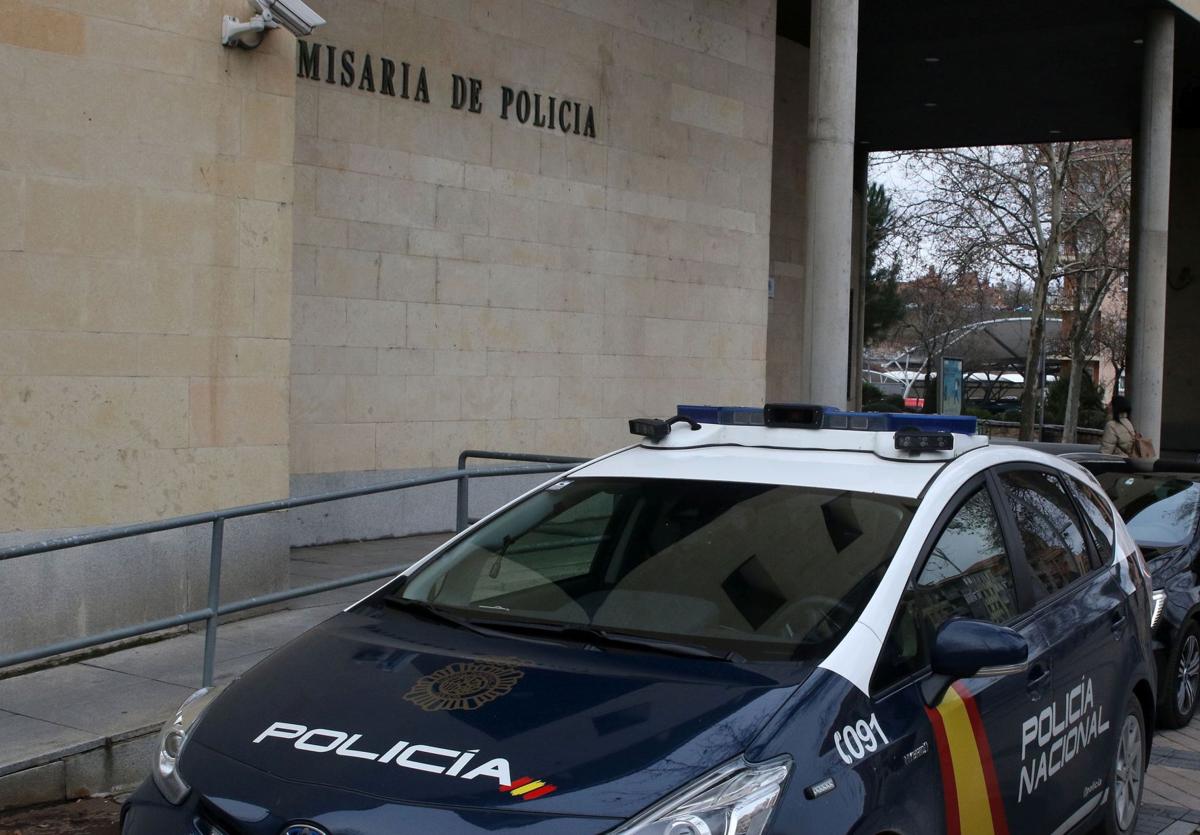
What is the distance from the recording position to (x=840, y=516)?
4.13 metres

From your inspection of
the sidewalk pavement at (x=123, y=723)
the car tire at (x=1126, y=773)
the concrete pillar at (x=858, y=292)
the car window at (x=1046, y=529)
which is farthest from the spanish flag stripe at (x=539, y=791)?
the concrete pillar at (x=858, y=292)

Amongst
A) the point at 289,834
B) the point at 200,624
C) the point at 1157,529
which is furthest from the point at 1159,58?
the point at 289,834

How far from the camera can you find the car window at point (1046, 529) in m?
4.62

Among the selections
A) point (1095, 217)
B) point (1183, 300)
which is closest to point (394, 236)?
point (1183, 300)

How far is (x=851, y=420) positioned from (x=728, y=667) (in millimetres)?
1415

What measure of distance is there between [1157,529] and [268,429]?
5.69m

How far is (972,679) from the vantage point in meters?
3.90

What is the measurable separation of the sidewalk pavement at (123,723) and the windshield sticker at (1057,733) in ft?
4.74

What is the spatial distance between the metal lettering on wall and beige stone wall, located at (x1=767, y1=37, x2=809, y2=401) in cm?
744

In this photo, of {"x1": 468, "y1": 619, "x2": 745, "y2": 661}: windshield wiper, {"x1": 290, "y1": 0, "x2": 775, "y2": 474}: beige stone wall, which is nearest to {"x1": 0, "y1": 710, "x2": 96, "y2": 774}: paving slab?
{"x1": 468, "y1": 619, "x2": 745, "y2": 661}: windshield wiper

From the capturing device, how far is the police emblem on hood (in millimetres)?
3367

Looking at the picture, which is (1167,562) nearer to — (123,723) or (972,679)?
(972,679)

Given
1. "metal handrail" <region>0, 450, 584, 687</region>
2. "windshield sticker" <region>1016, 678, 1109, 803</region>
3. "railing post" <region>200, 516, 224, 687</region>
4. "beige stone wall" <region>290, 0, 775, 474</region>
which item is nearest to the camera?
"windshield sticker" <region>1016, 678, 1109, 803</region>

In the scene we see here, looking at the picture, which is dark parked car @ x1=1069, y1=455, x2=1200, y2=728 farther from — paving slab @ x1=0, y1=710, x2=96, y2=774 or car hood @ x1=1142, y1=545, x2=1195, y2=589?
paving slab @ x1=0, y1=710, x2=96, y2=774
